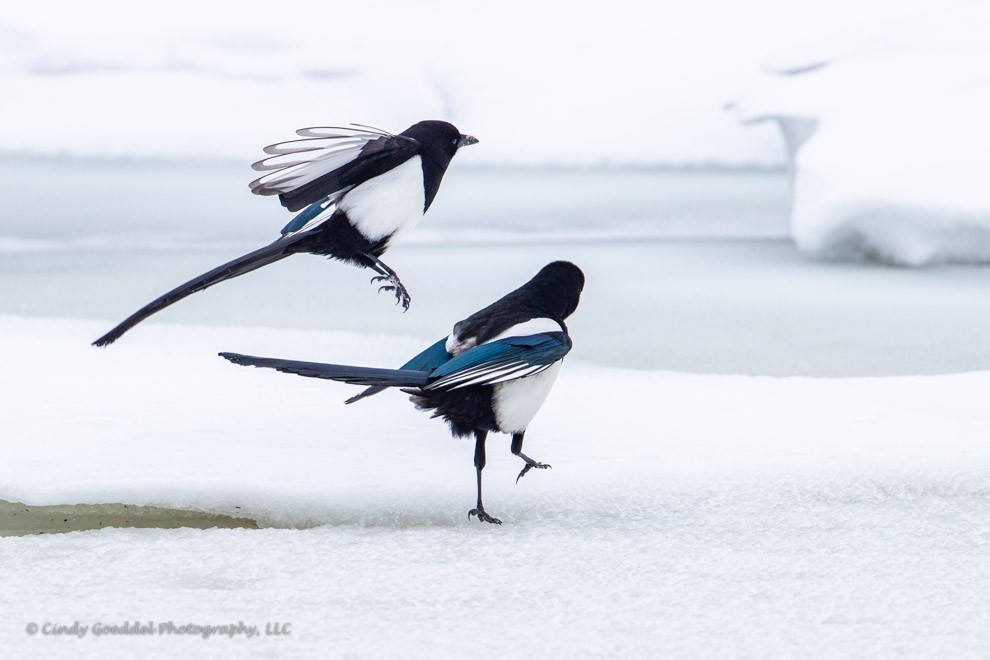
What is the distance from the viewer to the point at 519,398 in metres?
1.52

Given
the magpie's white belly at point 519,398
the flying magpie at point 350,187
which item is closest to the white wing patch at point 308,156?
the flying magpie at point 350,187

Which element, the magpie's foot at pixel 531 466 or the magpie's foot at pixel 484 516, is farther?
the magpie's foot at pixel 531 466

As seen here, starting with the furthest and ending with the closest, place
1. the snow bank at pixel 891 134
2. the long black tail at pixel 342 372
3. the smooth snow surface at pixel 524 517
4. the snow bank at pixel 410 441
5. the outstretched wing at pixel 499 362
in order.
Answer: the snow bank at pixel 891 134 → the snow bank at pixel 410 441 → the outstretched wing at pixel 499 362 → the long black tail at pixel 342 372 → the smooth snow surface at pixel 524 517

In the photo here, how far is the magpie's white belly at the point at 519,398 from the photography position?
1511 millimetres

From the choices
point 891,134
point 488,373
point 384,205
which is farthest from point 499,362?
point 891,134

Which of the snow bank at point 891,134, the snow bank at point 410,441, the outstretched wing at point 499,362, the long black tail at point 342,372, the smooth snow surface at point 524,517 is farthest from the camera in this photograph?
the snow bank at point 891,134

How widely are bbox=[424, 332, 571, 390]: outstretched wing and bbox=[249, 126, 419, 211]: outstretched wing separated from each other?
0.25 metres

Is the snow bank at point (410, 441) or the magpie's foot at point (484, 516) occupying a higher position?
the snow bank at point (410, 441)

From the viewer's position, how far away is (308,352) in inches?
99.9

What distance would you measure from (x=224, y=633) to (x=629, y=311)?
203cm

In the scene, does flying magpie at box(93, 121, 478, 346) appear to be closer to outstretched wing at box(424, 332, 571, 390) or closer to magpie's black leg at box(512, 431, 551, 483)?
outstretched wing at box(424, 332, 571, 390)

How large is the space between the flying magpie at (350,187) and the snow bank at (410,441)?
29 centimetres

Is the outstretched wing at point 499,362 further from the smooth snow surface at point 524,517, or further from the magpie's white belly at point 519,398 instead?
the smooth snow surface at point 524,517

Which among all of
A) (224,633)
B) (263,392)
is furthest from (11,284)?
(224,633)
